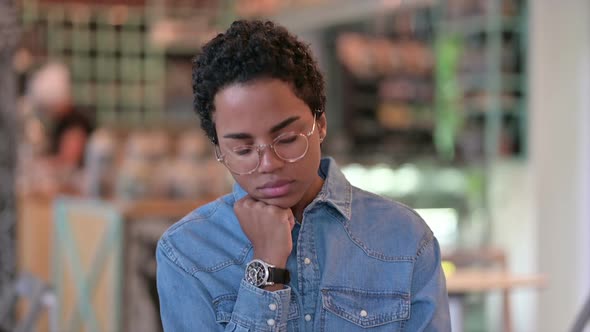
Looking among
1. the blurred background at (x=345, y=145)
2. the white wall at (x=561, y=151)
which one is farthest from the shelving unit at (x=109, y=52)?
the white wall at (x=561, y=151)

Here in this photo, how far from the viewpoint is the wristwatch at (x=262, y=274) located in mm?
1327

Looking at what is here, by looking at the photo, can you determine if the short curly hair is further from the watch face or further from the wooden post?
the wooden post

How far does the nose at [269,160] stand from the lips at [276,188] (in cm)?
3

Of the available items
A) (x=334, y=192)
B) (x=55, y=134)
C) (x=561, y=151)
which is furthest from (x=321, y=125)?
(x=55, y=134)

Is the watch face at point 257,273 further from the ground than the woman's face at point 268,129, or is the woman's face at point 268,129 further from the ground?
the woman's face at point 268,129

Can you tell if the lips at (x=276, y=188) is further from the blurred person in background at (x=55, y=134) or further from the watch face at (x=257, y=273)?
the blurred person in background at (x=55, y=134)

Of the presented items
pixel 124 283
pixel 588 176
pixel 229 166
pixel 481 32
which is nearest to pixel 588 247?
pixel 588 176

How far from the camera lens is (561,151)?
577 cm

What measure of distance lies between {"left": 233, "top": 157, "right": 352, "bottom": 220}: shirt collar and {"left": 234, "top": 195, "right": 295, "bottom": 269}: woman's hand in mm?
72

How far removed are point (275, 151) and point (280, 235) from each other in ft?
0.43

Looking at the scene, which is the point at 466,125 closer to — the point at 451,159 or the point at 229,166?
the point at 451,159

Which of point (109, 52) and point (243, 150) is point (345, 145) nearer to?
point (109, 52)

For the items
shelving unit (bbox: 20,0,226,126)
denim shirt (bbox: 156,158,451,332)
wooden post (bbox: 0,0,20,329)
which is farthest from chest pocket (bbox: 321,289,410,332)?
shelving unit (bbox: 20,0,226,126)

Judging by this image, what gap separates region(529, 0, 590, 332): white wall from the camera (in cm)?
573
